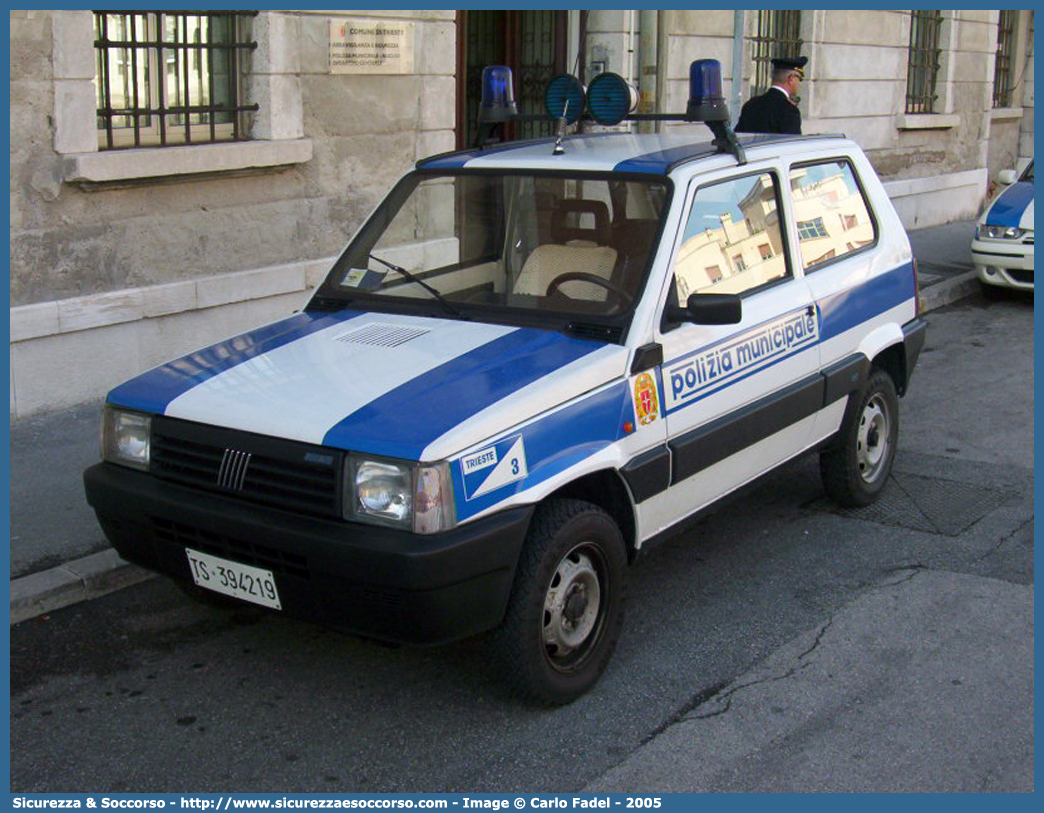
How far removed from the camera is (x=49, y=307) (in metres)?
7.70

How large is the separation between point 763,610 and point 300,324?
2.22m

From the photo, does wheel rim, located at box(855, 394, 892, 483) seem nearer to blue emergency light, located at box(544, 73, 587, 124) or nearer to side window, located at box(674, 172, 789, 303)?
side window, located at box(674, 172, 789, 303)

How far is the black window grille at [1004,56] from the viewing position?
67.3ft

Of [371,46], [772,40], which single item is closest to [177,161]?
[371,46]

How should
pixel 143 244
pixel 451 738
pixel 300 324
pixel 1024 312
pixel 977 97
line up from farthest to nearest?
pixel 977 97
pixel 1024 312
pixel 143 244
pixel 300 324
pixel 451 738

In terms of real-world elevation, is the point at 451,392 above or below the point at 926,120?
below

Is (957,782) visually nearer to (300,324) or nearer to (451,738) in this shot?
(451,738)

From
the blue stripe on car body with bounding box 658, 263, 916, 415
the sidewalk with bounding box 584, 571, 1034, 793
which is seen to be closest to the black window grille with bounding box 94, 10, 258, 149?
the blue stripe on car body with bounding box 658, 263, 916, 415

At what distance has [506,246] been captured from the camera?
5336 mm

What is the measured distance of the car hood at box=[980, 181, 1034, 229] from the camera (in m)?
12.2

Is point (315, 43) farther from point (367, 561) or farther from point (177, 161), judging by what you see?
point (367, 561)

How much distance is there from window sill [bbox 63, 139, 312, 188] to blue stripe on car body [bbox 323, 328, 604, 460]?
3.99 meters

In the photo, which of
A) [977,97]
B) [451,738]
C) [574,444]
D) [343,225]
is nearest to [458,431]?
[574,444]

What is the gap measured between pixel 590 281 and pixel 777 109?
16.8 ft
